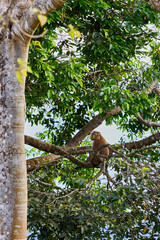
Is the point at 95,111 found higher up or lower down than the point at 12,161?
higher up

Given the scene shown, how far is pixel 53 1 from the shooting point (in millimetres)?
3295

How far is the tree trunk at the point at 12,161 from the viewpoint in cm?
329

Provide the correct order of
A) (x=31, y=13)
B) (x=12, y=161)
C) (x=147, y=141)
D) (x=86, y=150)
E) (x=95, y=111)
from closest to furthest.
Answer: (x=12, y=161) → (x=31, y=13) → (x=86, y=150) → (x=95, y=111) → (x=147, y=141)

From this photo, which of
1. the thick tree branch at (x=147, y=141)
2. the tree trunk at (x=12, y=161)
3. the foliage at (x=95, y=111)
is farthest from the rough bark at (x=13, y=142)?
the thick tree branch at (x=147, y=141)

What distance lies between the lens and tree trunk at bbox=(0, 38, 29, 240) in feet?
10.8

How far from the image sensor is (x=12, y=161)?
11.1 feet

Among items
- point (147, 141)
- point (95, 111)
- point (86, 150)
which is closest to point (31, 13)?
point (86, 150)

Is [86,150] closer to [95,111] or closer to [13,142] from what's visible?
[95,111]

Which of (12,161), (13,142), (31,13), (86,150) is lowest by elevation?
(12,161)

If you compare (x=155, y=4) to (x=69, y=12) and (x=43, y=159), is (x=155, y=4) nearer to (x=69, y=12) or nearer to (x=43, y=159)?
(x=69, y=12)

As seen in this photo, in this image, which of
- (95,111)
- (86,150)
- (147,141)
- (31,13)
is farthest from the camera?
(147,141)

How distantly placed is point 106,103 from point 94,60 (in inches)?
60.7

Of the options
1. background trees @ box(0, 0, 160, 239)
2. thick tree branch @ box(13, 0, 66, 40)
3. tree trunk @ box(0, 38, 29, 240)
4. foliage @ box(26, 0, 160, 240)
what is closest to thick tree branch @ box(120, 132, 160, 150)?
background trees @ box(0, 0, 160, 239)

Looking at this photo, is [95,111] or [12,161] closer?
[12,161]
